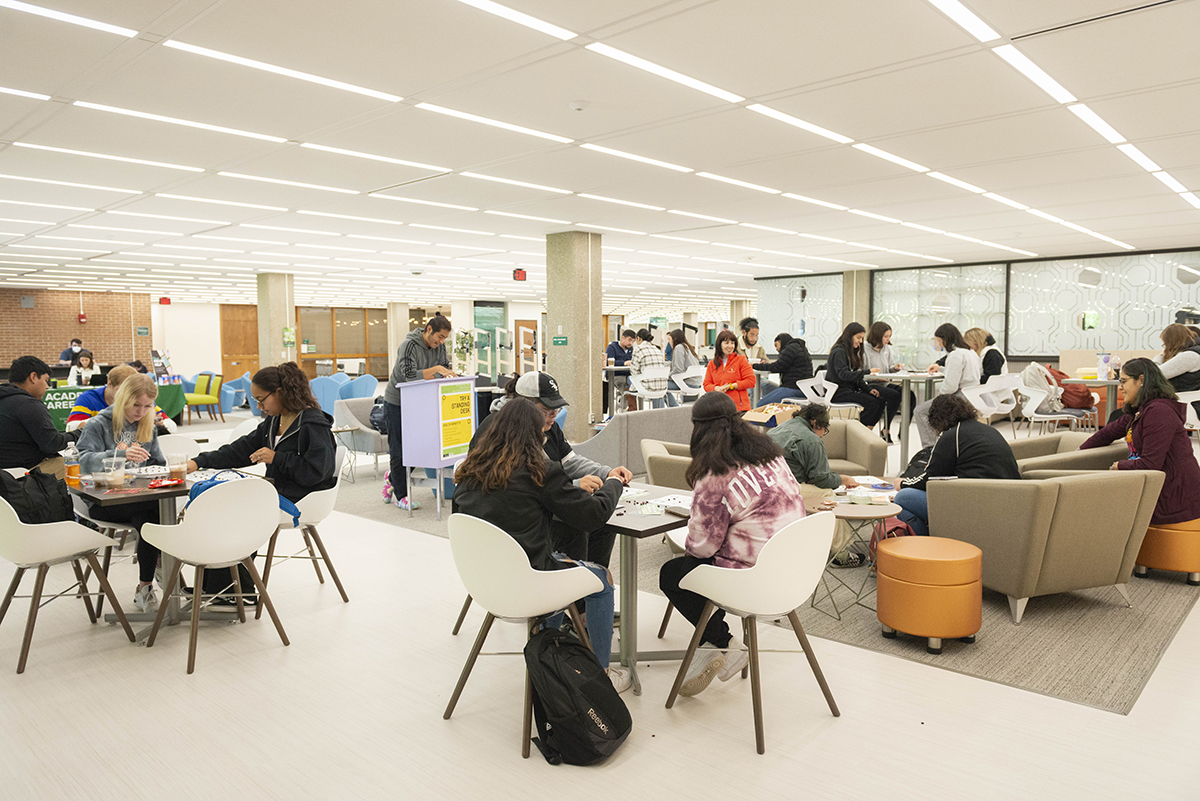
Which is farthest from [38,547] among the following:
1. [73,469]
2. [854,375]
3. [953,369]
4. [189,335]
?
[189,335]

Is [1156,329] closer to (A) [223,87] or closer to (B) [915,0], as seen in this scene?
(B) [915,0]

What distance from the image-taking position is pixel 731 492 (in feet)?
9.94

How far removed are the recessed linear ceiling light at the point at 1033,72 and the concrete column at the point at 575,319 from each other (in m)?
6.29

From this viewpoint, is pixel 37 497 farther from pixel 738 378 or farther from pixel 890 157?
pixel 890 157

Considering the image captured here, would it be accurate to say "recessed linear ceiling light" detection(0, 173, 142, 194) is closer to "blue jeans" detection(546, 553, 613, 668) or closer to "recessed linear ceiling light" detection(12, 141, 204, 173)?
"recessed linear ceiling light" detection(12, 141, 204, 173)

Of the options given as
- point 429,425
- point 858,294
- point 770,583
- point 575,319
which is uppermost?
point 858,294

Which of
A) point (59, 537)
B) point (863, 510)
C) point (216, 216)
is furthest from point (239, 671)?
point (216, 216)

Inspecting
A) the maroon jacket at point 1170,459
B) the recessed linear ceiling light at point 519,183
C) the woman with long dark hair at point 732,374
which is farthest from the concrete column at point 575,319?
the maroon jacket at point 1170,459

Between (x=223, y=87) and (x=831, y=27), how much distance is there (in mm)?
3365

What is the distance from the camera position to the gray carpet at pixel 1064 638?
333cm

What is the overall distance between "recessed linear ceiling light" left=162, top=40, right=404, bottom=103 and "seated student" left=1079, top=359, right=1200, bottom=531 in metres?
4.85

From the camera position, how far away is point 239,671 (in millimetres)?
3574

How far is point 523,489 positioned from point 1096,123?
4942mm

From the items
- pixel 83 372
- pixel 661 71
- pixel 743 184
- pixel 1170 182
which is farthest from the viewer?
pixel 83 372
